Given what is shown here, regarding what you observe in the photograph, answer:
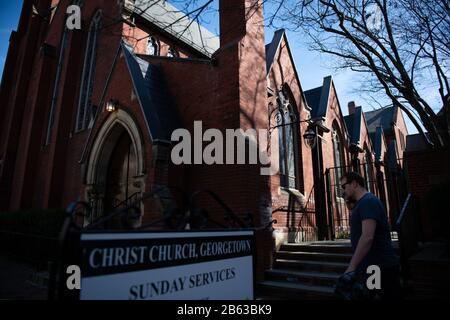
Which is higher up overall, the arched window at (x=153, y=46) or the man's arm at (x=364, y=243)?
the arched window at (x=153, y=46)

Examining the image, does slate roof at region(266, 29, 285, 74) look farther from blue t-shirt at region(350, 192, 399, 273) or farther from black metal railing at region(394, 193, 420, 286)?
blue t-shirt at region(350, 192, 399, 273)

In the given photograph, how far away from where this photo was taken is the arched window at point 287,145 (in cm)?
891

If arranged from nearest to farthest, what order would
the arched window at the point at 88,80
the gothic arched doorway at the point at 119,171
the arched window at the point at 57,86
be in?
the gothic arched doorway at the point at 119,171
the arched window at the point at 88,80
the arched window at the point at 57,86

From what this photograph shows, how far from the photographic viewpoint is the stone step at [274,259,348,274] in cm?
551

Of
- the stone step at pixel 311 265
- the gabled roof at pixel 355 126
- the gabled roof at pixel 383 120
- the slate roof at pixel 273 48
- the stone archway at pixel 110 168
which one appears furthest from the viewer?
the gabled roof at pixel 383 120

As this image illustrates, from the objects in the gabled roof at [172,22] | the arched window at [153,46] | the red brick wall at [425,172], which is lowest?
the red brick wall at [425,172]

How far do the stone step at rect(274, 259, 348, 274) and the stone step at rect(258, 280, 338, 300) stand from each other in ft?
Result: 1.81

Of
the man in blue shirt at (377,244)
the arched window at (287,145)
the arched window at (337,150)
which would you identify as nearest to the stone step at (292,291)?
the man in blue shirt at (377,244)

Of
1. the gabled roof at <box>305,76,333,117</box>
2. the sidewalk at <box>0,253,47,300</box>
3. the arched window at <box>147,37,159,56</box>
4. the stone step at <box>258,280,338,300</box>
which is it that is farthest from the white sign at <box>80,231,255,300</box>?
the arched window at <box>147,37,159,56</box>

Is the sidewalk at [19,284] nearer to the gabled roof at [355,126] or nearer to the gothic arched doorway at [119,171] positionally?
the gothic arched doorway at [119,171]

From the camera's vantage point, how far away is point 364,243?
A: 267cm

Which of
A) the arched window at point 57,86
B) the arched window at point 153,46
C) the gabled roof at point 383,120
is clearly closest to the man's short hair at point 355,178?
the arched window at point 153,46

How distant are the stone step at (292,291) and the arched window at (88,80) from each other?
9.97 m

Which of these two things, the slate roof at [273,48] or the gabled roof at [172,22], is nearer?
the slate roof at [273,48]
